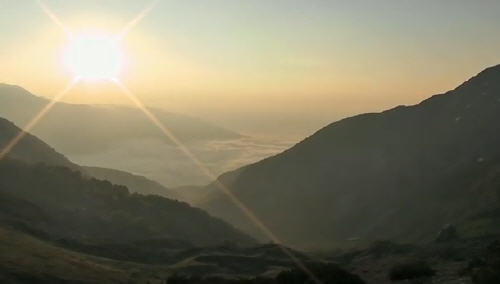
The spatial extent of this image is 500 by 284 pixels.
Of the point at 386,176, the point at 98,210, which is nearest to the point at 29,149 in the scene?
the point at 98,210

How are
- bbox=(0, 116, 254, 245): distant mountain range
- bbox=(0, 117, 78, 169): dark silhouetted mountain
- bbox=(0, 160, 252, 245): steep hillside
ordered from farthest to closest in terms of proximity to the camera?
bbox=(0, 117, 78, 169): dark silhouetted mountain → bbox=(0, 160, 252, 245): steep hillside → bbox=(0, 116, 254, 245): distant mountain range

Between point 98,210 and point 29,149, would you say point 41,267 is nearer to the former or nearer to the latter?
point 98,210

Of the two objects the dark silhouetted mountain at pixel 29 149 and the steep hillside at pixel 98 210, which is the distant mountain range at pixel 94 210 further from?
the dark silhouetted mountain at pixel 29 149

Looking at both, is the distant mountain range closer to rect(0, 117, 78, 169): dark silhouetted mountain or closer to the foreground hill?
rect(0, 117, 78, 169): dark silhouetted mountain

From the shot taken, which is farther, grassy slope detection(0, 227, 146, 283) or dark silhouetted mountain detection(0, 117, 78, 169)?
dark silhouetted mountain detection(0, 117, 78, 169)

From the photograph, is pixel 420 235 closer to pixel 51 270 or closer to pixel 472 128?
pixel 472 128

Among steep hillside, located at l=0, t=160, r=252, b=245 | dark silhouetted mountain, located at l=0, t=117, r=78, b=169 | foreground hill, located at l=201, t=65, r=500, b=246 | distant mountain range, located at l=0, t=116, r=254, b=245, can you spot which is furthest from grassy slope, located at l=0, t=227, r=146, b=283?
dark silhouetted mountain, located at l=0, t=117, r=78, b=169

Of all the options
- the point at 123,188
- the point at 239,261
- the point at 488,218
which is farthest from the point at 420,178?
the point at 239,261
